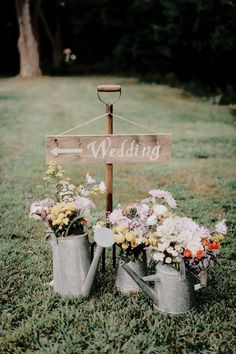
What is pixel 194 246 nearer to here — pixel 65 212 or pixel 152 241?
pixel 152 241

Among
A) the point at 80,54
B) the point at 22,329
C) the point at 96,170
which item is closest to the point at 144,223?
the point at 22,329

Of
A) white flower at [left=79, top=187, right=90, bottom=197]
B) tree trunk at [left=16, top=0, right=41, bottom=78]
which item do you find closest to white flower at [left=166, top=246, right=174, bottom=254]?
white flower at [left=79, top=187, right=90, bottom=197]

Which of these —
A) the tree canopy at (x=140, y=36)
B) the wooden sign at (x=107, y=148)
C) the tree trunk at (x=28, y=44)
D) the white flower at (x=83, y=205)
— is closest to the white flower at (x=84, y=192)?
the white flower at (x=83, y=205)

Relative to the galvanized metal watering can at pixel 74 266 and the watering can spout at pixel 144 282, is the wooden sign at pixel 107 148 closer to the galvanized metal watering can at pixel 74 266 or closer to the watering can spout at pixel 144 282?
the galvanized metal watering can at pixel 74 266

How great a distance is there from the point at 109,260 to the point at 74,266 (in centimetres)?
76

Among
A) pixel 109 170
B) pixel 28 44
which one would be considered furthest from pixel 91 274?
pixel 28 44

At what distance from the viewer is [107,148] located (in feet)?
10.9

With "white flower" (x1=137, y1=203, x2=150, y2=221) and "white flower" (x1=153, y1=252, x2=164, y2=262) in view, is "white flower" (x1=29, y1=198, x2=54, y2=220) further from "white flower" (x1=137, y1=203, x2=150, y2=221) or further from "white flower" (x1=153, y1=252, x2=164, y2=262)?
"white flower" (x1=153, y1=252, x2=164, y2=262)

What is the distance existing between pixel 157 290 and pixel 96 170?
13.3 ft

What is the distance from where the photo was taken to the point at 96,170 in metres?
7.01

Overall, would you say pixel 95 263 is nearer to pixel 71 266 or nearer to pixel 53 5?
pixel 71 266

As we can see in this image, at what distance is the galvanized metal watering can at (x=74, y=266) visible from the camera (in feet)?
10.5

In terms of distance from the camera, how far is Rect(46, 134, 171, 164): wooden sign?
10.8ft

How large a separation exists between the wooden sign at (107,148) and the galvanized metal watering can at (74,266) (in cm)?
61
